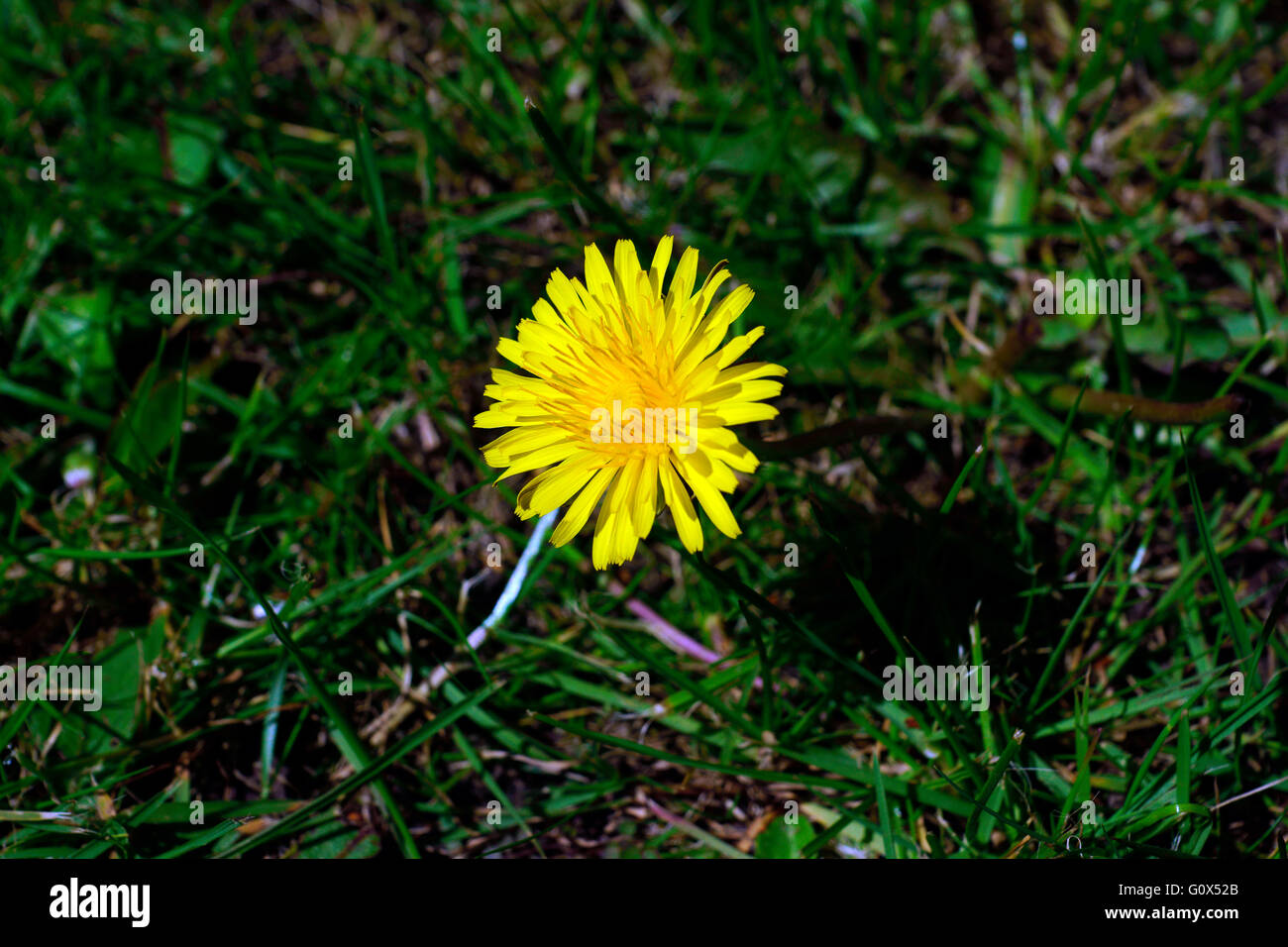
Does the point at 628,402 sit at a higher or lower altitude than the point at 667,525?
higher

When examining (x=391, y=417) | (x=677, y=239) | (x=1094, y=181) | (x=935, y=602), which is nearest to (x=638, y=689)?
(x=935, y=602)

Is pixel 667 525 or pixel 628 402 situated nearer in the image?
pixel 628 402

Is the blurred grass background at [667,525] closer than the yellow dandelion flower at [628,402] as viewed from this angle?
No

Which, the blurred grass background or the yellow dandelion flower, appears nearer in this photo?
the yellow dandelion flower

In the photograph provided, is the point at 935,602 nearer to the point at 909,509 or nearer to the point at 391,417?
the point at 909,509
